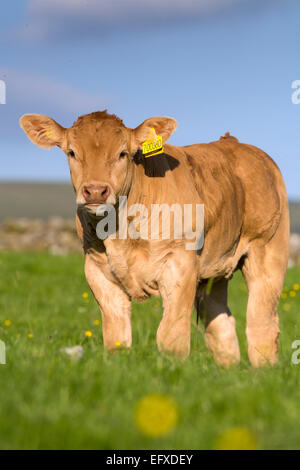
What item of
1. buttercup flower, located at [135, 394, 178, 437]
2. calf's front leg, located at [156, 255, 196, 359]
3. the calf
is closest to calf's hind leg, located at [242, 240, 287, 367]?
the calf

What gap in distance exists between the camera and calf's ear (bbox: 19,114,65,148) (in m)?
5.38

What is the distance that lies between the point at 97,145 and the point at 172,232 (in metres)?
0.93

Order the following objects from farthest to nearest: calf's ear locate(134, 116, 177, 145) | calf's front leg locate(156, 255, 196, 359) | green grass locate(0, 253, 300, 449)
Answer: calf's ear locate(134, 116, 177, 145) → calf's front leg locate(156, 255, 196, 359) → green grass locate(0, 253, 300, 449)

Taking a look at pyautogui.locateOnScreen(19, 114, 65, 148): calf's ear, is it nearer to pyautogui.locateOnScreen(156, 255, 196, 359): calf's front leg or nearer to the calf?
the calf

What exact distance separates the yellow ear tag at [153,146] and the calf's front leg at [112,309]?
113 centimetres

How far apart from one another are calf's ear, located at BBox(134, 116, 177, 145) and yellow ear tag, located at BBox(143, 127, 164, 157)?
8 centimetres

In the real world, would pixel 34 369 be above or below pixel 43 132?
below

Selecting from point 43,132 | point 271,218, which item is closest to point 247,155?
point 271,218

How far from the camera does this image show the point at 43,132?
18.1ft

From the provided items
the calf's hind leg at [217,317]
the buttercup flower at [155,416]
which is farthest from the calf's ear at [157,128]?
the buttercup flower at [155,416]

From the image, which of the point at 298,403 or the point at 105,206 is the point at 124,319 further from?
the point at 298,403

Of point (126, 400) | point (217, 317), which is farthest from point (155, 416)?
point (217, 317)

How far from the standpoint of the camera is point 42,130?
553 cm
